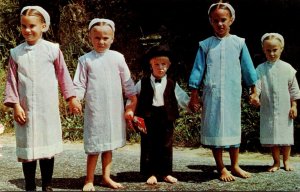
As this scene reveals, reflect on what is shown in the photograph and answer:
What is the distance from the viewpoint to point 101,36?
4.38 meters

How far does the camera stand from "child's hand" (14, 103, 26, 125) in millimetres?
4039

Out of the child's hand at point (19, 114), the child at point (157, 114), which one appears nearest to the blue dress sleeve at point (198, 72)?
the child at point (157, 114)

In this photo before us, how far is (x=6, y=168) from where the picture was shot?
17.7 ft

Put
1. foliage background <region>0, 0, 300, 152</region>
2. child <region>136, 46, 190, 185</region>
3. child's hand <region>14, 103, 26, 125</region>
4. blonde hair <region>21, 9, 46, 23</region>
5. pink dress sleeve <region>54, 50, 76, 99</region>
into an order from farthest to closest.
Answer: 1. foliage background <region>0, 0, 300, 152</region>
2. child <region>136, 46, 190, 185</region>
3. pink dress sleeve <region>54, 50, 76, 99</region>
4. blonde hair <region>21, 9, 46, 23</region>
5. child's hand <region>14, 103, 26, 125</region>

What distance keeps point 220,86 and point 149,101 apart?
68 cm

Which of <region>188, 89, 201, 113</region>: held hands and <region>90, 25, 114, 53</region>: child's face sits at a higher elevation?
<region>90, 25, 114, 53</region>: child's face

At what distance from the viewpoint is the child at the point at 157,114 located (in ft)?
15.1

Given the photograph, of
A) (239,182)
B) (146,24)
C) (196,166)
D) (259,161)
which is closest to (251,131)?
(259,161)

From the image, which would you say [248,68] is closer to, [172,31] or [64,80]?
[64,80]

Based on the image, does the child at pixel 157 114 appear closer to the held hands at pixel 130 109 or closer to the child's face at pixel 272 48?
the held hands at pixel 130 109

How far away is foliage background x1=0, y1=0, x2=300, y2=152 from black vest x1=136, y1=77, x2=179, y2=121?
2.50m

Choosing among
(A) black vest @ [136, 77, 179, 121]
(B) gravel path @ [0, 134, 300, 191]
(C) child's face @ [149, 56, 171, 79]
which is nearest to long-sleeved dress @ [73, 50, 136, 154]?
(A) black vest @ [136, 77, 179, 121]

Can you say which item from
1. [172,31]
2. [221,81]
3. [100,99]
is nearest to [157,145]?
[100,99]

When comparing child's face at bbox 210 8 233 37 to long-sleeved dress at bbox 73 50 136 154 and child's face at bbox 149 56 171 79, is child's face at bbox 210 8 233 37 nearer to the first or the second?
child's face at bbox 149 56 171 79
